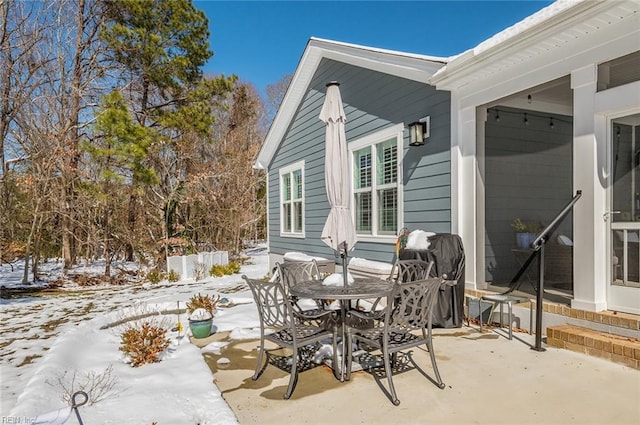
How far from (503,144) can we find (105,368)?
540 cm

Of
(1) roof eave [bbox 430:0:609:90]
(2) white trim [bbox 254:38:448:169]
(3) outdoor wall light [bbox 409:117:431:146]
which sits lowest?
(3) outdoor wall light [bbox 409:117:431:146]

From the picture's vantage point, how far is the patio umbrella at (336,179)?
394 cm

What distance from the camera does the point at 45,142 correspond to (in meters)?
10.1

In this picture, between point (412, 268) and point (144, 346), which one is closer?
point (144, 346)

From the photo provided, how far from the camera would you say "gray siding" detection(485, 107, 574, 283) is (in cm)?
540

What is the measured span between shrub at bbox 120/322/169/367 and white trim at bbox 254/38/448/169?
→ 421cm

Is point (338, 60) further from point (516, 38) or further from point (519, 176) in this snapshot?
point (516, 38)

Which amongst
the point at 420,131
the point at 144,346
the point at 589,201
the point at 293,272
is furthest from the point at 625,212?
the point at 144,346

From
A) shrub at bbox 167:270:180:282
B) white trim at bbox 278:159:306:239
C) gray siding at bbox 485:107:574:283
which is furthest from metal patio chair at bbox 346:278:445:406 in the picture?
shrub at bbox 167:270:180:282

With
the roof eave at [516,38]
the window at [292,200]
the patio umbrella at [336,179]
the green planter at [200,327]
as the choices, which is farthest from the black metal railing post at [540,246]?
the window at [292,200]

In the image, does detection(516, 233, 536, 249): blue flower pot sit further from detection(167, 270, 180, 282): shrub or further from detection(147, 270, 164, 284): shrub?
detection(147, 270, 164, 284): shrub

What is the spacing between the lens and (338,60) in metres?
7.32

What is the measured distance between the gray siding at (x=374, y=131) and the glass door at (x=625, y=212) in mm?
1772

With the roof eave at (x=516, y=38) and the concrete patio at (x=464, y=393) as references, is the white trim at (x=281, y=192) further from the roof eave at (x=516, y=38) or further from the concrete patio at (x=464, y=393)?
the concrete patio at (x=464, y=393)
